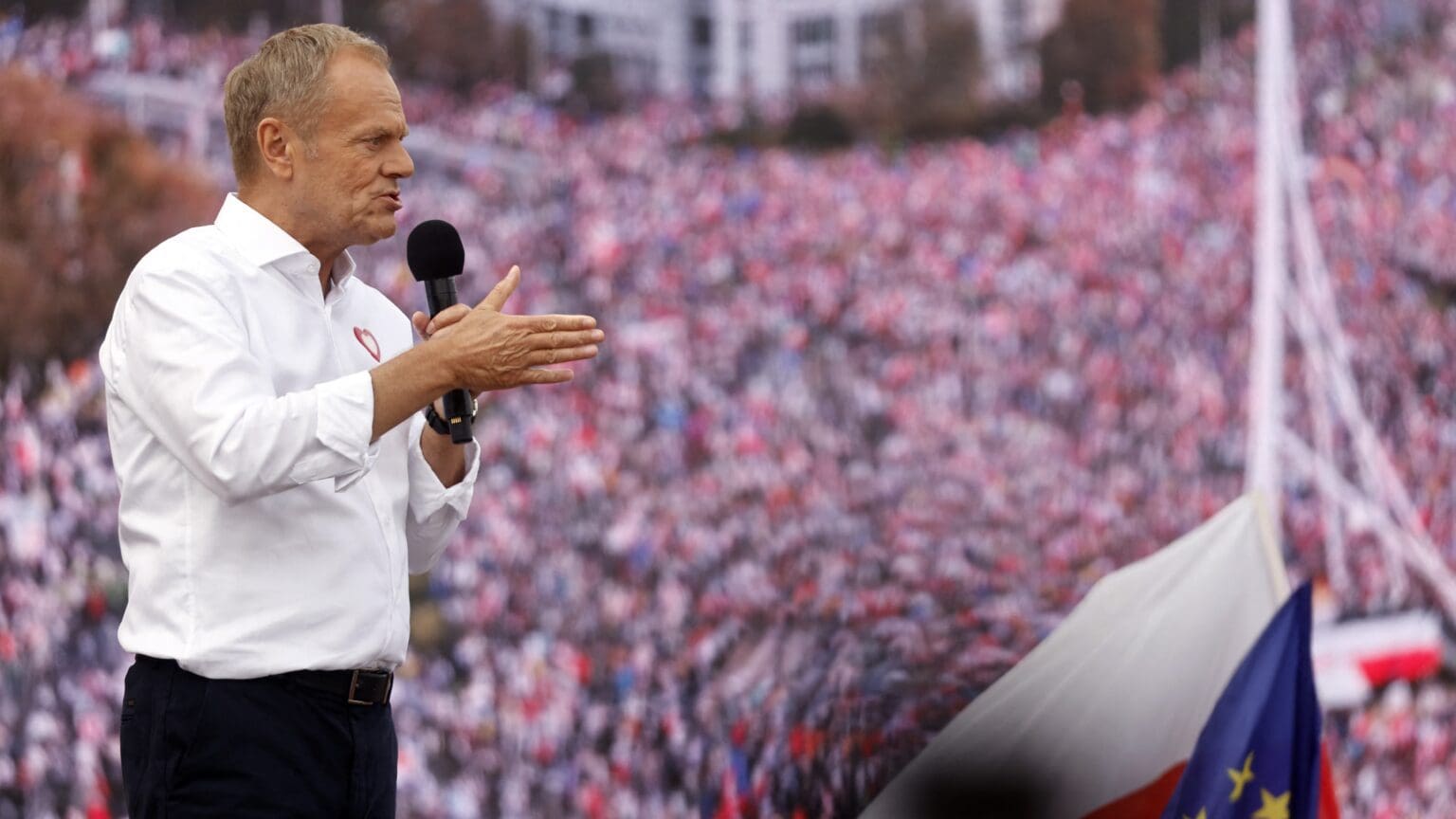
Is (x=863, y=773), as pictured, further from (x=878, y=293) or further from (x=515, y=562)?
(x=878, y=293)

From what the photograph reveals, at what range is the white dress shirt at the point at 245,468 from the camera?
4.25 feet

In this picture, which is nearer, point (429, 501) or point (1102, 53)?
point (429, 501)

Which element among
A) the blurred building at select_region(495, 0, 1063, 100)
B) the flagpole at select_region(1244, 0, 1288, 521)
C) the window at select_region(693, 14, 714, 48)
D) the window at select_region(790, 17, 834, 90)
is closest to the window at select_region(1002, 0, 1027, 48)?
the blurred building at select_region(495, 0, 1063, 100)

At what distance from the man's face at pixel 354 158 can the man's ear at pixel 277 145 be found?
1 centimetres

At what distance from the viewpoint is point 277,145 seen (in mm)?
1452

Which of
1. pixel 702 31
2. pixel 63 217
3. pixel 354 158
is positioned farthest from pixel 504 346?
pixel 702 31

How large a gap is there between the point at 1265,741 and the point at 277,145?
180cm

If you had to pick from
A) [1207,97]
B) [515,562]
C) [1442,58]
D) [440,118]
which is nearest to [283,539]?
[515,562]

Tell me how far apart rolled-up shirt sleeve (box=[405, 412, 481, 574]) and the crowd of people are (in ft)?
7.33

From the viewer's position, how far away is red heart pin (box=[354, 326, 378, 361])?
158cm

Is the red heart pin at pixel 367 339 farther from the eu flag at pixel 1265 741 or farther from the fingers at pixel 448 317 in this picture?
the eu flag at pixel 1265 741

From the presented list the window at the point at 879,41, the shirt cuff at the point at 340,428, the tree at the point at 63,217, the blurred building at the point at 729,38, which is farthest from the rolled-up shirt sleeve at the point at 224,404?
the window at the point at 879,41

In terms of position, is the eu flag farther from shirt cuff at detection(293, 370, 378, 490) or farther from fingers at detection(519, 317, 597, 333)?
shirt cuff at detection(293, 370, 378, 490)

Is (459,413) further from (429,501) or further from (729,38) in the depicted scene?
(729,38)
